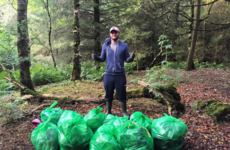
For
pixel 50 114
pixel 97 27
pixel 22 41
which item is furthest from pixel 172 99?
pixel 97 27

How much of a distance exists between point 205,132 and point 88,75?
7.54 metres

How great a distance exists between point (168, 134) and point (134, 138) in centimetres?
57

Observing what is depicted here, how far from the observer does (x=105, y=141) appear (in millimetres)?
2078

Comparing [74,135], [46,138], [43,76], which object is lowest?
[46,138]

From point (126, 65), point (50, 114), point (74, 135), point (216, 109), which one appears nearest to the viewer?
point (74, 135)

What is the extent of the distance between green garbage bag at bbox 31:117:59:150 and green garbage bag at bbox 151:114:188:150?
5.21ft

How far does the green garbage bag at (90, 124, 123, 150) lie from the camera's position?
6.79 feet

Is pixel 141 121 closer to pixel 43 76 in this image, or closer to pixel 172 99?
pixel 172 99

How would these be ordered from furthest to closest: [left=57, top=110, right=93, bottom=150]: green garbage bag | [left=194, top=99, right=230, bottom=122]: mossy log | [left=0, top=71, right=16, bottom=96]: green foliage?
[left=0, top=71, right=16, bottom=96]: green foliage < [left=194, top=99, right=230, bottom=122]: mossy log < [left=57, top=110, right=93, bottom=150]: green garbage bag

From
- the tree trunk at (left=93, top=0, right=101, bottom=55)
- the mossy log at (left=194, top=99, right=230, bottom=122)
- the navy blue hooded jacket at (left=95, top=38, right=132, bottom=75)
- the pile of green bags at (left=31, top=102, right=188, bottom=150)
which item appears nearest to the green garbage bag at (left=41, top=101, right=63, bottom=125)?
A: the pile of green bags at (left=31, top=102, right=188, bottom=150)

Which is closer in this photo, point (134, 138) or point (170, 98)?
point (134, 138)

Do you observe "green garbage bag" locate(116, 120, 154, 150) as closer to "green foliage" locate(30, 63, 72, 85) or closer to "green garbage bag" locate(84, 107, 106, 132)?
"green garbage bag" locate(84, 107, 106, 132)

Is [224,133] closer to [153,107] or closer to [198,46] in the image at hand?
[153,107]

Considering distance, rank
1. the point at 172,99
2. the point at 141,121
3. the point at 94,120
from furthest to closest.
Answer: the point at 172,99, the point at 94,120, the point at 141,121
